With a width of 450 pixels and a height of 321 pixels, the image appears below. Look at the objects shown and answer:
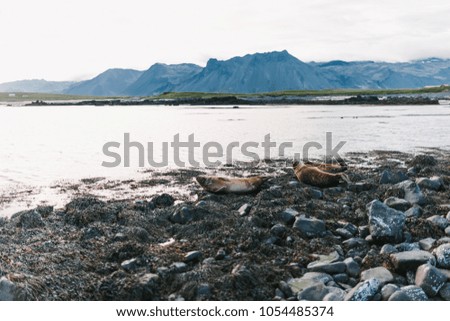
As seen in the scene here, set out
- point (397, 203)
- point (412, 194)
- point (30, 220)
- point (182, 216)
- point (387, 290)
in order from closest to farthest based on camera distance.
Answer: point (387, 290) → point (30, 220) → point (182, 216) → point (397, 203) → point (412, 194)

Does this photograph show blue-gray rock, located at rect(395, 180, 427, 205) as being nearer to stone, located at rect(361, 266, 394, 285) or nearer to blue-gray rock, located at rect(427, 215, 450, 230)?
blue-gray rock, located at rect(427, 215, 450, 230)

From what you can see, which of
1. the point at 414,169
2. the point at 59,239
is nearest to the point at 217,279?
the point at 59,239

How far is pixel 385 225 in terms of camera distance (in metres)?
11.6

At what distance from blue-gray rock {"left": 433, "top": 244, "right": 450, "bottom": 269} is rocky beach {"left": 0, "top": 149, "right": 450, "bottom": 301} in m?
0.03

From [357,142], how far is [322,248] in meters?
27.1

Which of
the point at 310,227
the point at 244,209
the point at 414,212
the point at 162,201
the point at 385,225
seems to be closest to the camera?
the point at 385,225

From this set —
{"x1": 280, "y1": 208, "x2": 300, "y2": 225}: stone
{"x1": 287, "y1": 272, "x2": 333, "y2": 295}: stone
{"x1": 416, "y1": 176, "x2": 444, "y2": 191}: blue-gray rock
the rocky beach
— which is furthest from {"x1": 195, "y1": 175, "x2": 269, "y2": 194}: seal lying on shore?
{"x1": 287, "y1": 272, "x2": 333, "y2": 295}: stone

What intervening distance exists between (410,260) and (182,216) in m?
7.02

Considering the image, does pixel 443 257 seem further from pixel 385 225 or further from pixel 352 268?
pixel 385 225

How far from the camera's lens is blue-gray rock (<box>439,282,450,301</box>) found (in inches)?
327

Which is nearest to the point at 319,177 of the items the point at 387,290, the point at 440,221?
the point at 440,221

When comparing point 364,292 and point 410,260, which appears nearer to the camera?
point 364,292

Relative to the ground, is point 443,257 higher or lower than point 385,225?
lower
